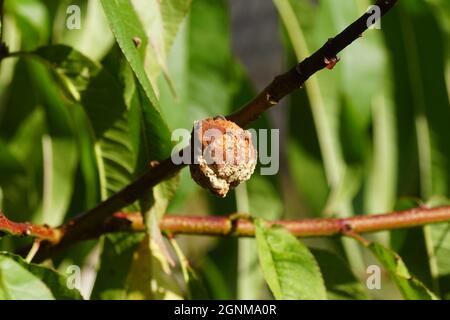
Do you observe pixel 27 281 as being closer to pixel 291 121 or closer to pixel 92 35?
pixel 92 35

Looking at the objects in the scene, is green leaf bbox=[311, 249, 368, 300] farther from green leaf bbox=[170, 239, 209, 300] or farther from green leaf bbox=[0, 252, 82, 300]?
green leaf bbox=[0, 252, 82, 300]

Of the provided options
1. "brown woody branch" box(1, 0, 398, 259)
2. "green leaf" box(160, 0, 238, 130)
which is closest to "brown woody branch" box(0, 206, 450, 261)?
"brown woody branch" box(1, 0, 398, 259)

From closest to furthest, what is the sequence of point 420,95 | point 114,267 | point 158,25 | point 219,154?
point 219,154 < point 158,25 < point 114,267 < point 420,95

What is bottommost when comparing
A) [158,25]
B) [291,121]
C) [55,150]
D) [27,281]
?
[27,281]

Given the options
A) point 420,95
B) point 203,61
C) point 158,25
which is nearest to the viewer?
point 158,25

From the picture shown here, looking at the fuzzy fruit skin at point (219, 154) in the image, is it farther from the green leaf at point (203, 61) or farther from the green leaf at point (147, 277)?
the green leaf at point (203, 61)

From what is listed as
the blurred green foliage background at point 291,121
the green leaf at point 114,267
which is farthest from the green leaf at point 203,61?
the green leaf at point 114,267

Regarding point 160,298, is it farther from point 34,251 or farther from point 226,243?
point 226,243

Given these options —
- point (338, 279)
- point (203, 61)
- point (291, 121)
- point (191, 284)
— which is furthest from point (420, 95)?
point (191, 284)
